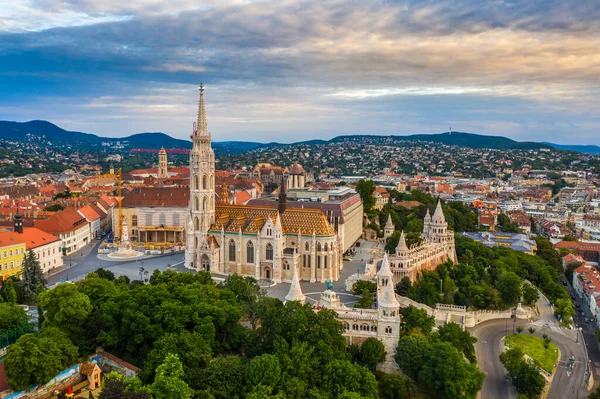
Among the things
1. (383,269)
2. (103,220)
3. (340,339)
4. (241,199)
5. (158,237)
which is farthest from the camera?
(241,199)

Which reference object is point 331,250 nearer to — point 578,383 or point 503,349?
point 503,349

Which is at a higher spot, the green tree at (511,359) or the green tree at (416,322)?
the green tree at (416,322)

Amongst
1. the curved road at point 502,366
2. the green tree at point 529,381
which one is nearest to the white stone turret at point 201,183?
the curved road at point 502,366

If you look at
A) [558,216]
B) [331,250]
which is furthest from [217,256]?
[558,216]

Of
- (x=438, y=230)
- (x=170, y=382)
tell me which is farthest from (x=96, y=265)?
(x=438, y=230)

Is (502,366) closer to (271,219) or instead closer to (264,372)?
(264,372)

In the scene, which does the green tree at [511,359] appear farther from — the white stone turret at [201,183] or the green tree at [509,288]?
the white stone turret at [201,183]
